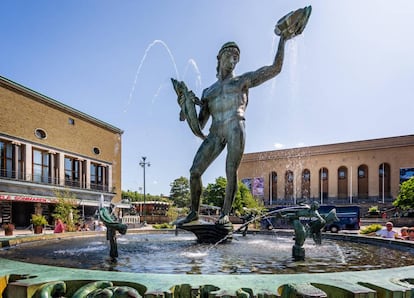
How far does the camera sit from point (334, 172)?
59969 millimetres

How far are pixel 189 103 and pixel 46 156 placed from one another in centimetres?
3205

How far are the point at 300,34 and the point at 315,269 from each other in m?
4.12

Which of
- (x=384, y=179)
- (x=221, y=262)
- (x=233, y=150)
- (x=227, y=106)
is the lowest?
(x=384, y=179)

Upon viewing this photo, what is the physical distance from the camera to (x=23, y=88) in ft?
105

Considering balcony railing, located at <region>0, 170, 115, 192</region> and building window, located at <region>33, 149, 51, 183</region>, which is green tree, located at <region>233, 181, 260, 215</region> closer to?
balcony railing, located at <region>0, 170, 115, 192</region>

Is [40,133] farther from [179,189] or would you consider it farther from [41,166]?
[179,189]

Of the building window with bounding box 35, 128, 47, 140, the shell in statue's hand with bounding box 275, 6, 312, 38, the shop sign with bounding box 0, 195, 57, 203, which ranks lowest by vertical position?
the shop sign with bounding box 0, 195, 57, 203

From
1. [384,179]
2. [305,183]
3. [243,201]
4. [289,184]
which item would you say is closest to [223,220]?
[243,201]

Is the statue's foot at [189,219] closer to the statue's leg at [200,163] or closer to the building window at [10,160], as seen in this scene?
the statue's leg at [200,163]

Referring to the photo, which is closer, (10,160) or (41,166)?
(10,160)

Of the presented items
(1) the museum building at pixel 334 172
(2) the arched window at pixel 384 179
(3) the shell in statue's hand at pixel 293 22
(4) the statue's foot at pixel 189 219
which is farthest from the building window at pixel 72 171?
(2) the arched window at pixel 384 179

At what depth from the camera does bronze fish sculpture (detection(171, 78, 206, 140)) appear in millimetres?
6836

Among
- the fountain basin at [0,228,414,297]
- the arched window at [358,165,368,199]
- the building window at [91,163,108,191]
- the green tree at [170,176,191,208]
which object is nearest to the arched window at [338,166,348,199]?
the arched window at [358,165,368,199]

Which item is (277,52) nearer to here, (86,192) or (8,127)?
(8,127)
